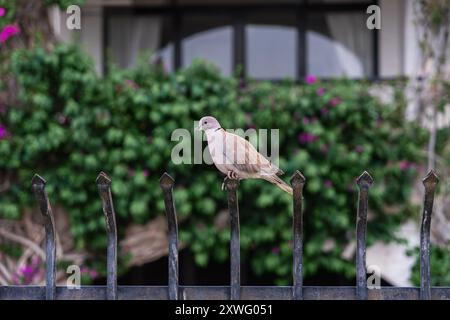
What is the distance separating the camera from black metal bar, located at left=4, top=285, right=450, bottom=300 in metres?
2.19

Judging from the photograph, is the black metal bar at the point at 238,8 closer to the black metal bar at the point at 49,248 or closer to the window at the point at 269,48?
the window at the point at 269,48

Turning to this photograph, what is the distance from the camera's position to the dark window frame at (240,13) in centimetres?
768

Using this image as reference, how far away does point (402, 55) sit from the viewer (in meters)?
7.48

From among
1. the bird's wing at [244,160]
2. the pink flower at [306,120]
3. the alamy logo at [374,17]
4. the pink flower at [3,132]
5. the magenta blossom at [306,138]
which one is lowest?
the bird's wing at [244,160]

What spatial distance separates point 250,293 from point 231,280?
0.08 metres

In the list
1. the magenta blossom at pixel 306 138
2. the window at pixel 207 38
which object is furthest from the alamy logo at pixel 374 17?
the magenta blossom at pixel 306 138

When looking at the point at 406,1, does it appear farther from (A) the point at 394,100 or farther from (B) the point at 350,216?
(B) the point at 350,216

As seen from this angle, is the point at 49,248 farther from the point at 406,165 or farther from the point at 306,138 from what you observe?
the point at 406,165

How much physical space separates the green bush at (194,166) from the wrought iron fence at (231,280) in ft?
12.9

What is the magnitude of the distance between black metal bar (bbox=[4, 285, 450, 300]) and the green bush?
3.91 m

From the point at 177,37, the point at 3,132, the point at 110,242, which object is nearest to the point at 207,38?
the point at 177,37

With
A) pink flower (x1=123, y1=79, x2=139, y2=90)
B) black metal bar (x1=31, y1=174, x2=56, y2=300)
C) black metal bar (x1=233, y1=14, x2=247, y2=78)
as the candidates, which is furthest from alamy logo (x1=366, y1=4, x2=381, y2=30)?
black metal bar (x1=31, y1=174, x2=56, y2=300)

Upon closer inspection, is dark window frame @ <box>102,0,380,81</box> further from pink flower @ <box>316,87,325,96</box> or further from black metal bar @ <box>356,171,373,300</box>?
black metal bar @ <box>356,171,373,300</box>
